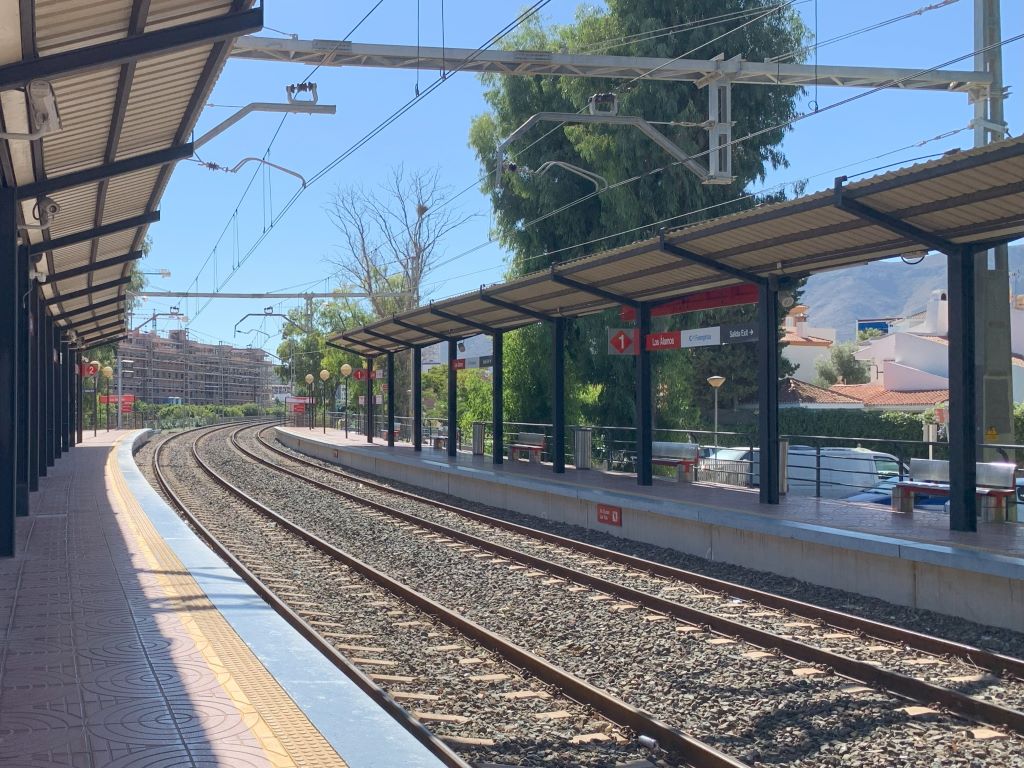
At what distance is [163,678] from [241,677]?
47 cm

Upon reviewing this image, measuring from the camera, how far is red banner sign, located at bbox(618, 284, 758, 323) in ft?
46.5

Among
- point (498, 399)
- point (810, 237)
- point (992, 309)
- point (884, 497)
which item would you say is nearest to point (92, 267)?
point (498, 399)

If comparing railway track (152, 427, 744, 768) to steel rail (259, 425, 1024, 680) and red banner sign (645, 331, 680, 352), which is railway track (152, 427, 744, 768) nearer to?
steel rail (259, 425, 1024, 680)

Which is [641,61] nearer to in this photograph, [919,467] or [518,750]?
[919,467]

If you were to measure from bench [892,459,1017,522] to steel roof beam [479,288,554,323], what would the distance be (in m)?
7.93

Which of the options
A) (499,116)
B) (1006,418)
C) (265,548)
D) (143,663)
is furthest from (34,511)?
A: (499,116)

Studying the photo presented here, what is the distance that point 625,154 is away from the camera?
24781 mm

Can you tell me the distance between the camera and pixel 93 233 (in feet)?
46.9

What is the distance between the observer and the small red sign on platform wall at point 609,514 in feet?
49.6

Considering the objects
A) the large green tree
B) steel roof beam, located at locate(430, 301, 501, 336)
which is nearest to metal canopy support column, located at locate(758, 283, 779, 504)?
steel roof beam, located at locate(430, 301, 501, 336)

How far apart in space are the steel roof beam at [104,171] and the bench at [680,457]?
962cm

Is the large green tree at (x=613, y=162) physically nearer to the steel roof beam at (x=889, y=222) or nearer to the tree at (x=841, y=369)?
the steel roof beam at (x=889, y=222)

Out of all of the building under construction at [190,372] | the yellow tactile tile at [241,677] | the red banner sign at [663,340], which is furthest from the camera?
the building under construction at [190,372]

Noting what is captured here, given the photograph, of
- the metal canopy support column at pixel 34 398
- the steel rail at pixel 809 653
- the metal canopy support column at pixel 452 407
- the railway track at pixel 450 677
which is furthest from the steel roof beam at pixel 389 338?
the steel rail at pixel 809 653
